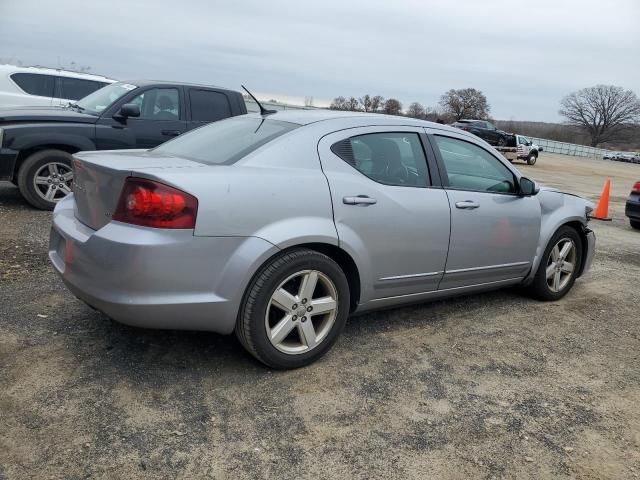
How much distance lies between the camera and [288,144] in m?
3.33

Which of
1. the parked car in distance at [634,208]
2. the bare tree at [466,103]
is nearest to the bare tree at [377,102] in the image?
the bare tree at [466,103]

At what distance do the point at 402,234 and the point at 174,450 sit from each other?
191cm

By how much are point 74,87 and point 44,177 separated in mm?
4053

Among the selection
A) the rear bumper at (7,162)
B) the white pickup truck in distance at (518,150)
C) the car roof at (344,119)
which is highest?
the white pickup truck in distance at (518,150)

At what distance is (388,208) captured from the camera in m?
3.55

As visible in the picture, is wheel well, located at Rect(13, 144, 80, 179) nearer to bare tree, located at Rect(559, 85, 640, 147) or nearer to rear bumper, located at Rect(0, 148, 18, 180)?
rear bumper, located at Rect(0, 148, 18, 180)

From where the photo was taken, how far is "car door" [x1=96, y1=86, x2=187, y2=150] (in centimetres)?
718

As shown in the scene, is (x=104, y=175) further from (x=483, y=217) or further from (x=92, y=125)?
(x=92, y=125)

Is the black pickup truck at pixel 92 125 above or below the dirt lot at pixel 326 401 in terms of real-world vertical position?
above

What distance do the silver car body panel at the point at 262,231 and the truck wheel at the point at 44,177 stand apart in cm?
368

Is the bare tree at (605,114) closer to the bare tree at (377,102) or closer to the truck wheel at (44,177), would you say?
the bare tree at (377,102)

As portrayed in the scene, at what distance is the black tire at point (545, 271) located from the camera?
484 cm

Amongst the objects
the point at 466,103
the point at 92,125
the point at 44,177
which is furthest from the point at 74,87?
the point at 466,103

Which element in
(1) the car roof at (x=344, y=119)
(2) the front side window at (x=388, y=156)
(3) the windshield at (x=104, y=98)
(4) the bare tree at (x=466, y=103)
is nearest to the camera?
(2) the front side window at (x=388, y=156)
